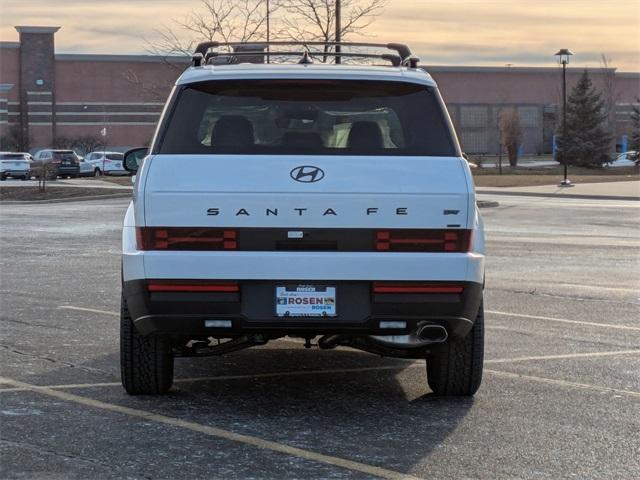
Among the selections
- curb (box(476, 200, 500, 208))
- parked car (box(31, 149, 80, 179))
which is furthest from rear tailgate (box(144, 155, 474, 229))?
parked car (box(31, 149, 80, 179))

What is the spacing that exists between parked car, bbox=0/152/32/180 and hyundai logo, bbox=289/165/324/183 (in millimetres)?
56495

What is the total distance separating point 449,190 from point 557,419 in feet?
4.97

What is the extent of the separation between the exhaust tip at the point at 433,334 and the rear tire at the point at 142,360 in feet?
5.25

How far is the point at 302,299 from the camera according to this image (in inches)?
276

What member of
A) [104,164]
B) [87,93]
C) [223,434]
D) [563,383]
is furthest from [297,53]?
[87,93]

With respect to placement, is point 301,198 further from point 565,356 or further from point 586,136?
point 586,136

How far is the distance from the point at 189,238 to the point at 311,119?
4.15 ft

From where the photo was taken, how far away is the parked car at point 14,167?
61.6 meters

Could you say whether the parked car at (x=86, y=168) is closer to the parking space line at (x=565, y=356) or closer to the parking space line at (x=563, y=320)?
the parking space line at (x=563, y=320)

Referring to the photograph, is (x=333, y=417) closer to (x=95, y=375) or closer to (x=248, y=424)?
(x=248, y=424)

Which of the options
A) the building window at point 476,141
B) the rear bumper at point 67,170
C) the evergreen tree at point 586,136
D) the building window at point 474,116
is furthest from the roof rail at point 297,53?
the building window at point 476,141

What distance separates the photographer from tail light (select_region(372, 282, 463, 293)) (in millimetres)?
6988

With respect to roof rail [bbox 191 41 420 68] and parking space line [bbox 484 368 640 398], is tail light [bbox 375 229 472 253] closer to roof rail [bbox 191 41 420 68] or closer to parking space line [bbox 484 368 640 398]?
roof rail [bbox 191 41 420 68]

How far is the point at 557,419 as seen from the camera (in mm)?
7234
